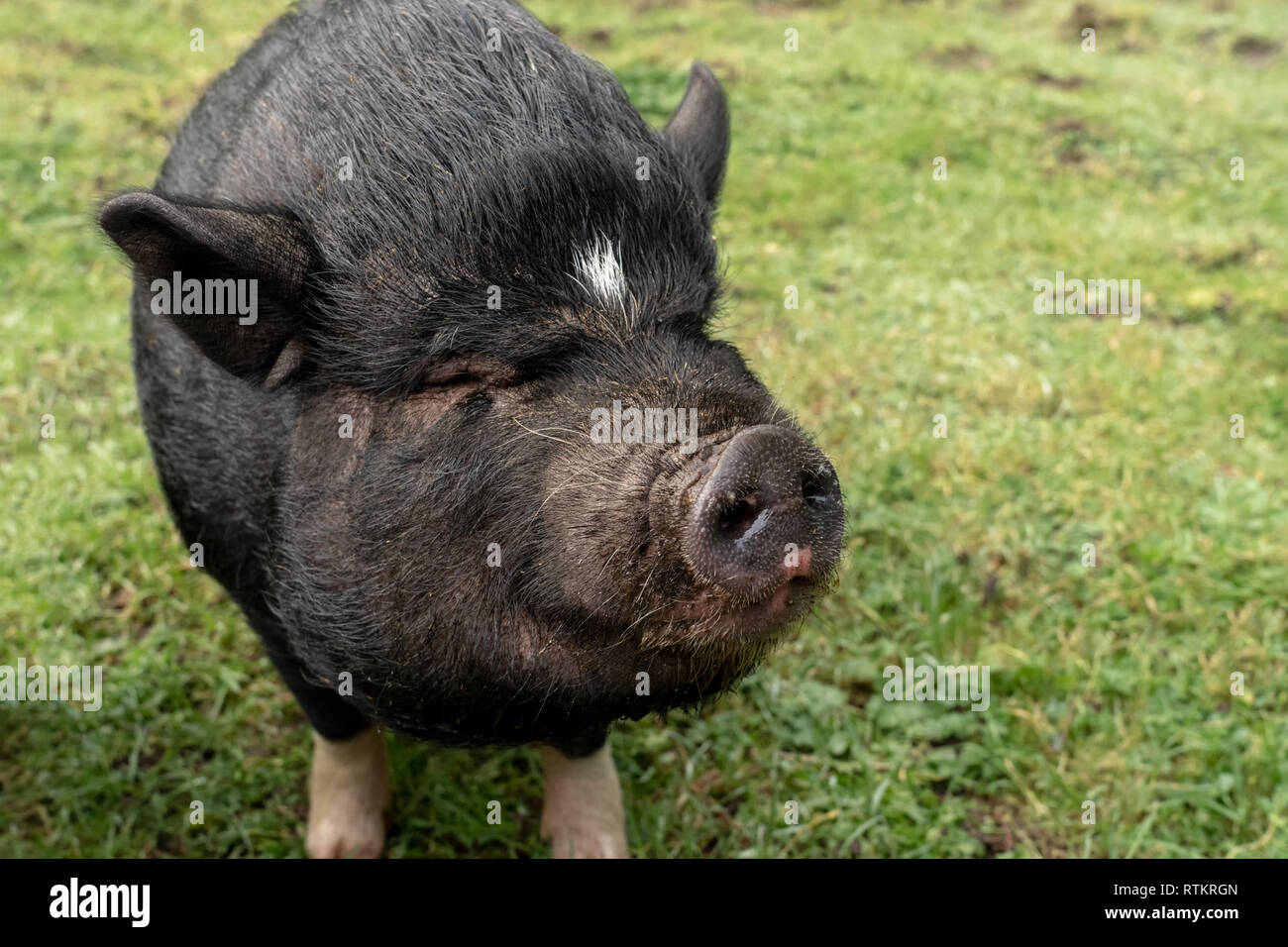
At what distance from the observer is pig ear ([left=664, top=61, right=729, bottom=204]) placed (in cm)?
325

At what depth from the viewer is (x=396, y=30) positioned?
2.95 meters

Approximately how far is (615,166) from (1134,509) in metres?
3.58

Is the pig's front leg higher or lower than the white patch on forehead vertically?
lower

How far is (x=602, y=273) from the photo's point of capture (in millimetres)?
2531

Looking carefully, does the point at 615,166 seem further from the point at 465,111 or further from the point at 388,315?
the point at 388,315

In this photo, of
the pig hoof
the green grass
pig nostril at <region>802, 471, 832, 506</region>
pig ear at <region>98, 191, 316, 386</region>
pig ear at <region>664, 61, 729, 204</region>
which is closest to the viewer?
pig nostril at <region>802, 471, 832, 506</region>

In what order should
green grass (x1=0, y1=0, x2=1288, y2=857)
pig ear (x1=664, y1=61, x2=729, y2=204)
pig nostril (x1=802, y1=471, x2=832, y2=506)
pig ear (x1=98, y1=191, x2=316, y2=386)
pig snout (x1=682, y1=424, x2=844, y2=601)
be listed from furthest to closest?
green grass (x1=0, y1=0, x2=1288, y2=857) → pig ear (x1=664, y1=61, x2=729, y2=204) → pig ear (x1=98, y1=191, x2=316, y2=386) → pig nostril (x1=802, y1=471, x2=832, y2=506) → pig snout (x1=682, y1=424, x2=844, y2=601)

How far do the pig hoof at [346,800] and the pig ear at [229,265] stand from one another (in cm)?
154

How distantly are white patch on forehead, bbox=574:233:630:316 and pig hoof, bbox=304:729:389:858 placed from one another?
1917 millimetres

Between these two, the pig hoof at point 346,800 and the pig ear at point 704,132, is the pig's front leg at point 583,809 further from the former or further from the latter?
the pig ear at point 704,132

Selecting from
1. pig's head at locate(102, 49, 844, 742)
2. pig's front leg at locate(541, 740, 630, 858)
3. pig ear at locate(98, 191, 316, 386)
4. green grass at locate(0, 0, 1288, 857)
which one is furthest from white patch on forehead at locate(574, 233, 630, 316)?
pig's front leg at locate(541, 740, 630, 858)


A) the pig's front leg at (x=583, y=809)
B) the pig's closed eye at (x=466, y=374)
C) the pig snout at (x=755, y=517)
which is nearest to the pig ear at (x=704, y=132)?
the pig's closed eye at (x=466, y=374)

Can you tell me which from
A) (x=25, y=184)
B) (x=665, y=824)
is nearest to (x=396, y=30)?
(x=665, y=824)

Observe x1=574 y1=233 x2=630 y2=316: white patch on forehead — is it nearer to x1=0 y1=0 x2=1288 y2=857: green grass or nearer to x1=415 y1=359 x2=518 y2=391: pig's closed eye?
x1=415 y1=359 x2=518 y2=391: pig's closed eye
